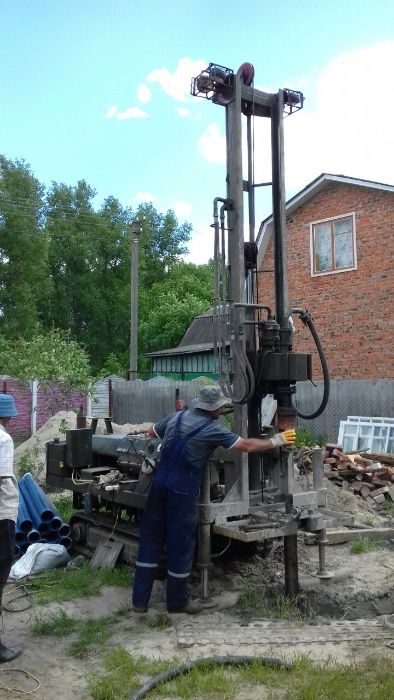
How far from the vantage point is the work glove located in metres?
5.59

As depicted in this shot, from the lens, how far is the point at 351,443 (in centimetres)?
1447

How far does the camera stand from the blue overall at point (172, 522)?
5.57 metres

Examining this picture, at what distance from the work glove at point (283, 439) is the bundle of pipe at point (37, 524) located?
10.6 ft

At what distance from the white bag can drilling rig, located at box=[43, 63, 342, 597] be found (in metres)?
0.88

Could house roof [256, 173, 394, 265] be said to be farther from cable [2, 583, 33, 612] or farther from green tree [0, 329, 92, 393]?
cable [2, 583, 33, 612]

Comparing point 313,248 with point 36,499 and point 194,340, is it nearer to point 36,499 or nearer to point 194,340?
point 36,499

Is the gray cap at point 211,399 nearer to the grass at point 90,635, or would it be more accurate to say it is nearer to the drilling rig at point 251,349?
the drilling rig at point 251,349

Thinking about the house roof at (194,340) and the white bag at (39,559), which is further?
the house roof at (194,340)

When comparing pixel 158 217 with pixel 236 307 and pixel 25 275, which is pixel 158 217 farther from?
pixel 236 307

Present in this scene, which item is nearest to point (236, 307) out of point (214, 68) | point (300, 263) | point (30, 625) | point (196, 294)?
point (214, 68)

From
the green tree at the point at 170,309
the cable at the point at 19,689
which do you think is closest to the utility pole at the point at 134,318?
the green tree at the point at 170,309

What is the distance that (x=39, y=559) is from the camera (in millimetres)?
6992

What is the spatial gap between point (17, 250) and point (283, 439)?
32.1m

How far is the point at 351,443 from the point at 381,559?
727cm
